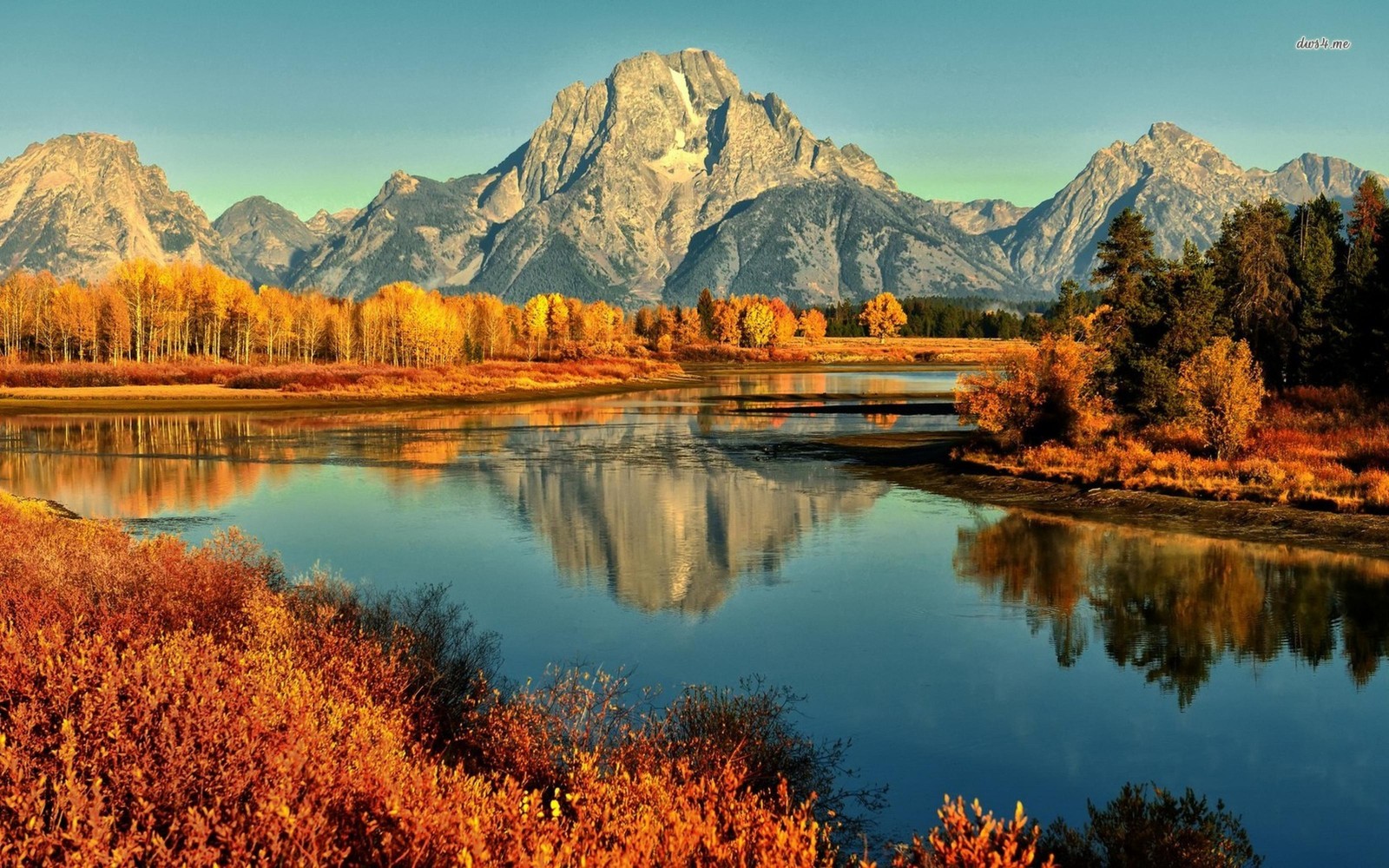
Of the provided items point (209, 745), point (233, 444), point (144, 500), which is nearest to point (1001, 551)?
point (209, 745)

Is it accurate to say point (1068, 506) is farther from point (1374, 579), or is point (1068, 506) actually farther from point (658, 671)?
point (658, 671)

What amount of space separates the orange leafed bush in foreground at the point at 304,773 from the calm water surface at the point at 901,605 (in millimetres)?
4778

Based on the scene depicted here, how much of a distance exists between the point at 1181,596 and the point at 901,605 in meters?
7.35

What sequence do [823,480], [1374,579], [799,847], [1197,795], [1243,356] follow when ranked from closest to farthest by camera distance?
[799,847], [1197,795], [1374,579], [1243,356], [823,480]

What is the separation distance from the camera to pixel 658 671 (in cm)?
1914

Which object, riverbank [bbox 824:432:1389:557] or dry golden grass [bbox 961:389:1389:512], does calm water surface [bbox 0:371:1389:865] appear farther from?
dry golden grass [bbox 961:389:1389:512]

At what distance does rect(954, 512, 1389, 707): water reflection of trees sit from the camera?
20.9 meters

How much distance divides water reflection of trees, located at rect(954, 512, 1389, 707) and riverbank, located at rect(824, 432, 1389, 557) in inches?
67.2

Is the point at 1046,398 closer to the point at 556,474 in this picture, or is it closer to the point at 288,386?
the point at 556,474

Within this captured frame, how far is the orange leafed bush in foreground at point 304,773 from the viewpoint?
7223 mm

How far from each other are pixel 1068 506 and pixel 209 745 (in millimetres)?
35576

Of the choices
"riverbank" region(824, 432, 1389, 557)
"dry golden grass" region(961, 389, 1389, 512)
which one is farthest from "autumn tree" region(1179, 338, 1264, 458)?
"riverbank" region(824, 432, 1389, 557)

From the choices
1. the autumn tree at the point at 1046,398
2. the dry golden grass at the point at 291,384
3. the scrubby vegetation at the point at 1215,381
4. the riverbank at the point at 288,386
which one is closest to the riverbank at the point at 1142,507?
the scrubby vegetation at the point at 1215,381

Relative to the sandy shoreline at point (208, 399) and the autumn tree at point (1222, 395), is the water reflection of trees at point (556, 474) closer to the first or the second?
the sandy shoreline at point (208, 399)
